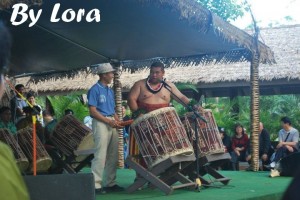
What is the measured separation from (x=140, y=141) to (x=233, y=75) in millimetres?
11984

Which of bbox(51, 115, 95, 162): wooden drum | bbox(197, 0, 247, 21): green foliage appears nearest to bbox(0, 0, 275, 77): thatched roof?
bbox(51, 115, 95, 162): wooden drum

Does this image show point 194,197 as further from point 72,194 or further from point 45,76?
point 45,76

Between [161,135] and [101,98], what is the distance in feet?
3.03

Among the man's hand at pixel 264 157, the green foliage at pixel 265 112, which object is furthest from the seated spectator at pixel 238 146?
the green foliage at pixel 265 112

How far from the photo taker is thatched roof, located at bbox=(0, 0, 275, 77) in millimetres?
8758

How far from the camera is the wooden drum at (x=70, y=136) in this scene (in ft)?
30.3

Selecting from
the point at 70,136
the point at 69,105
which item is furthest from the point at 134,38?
the point at 69,105

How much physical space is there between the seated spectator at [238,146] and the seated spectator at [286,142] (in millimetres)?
1656

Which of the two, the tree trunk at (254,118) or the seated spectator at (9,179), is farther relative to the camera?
the tree trunk at (254,118)

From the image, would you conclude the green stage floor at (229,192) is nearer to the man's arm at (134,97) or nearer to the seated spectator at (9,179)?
the man's arm at (134,97)

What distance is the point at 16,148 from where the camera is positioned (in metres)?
8.27

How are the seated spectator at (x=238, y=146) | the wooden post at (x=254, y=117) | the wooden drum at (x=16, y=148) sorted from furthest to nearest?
1. the seated spectator at (x=238, y=146)
2. the wooden post at (x=254, y=117)
3. the wooden drum at (x=16, y=148)

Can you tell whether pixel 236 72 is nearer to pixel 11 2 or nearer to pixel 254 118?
pixel 254 118

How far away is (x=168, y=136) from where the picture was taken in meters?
6.99
